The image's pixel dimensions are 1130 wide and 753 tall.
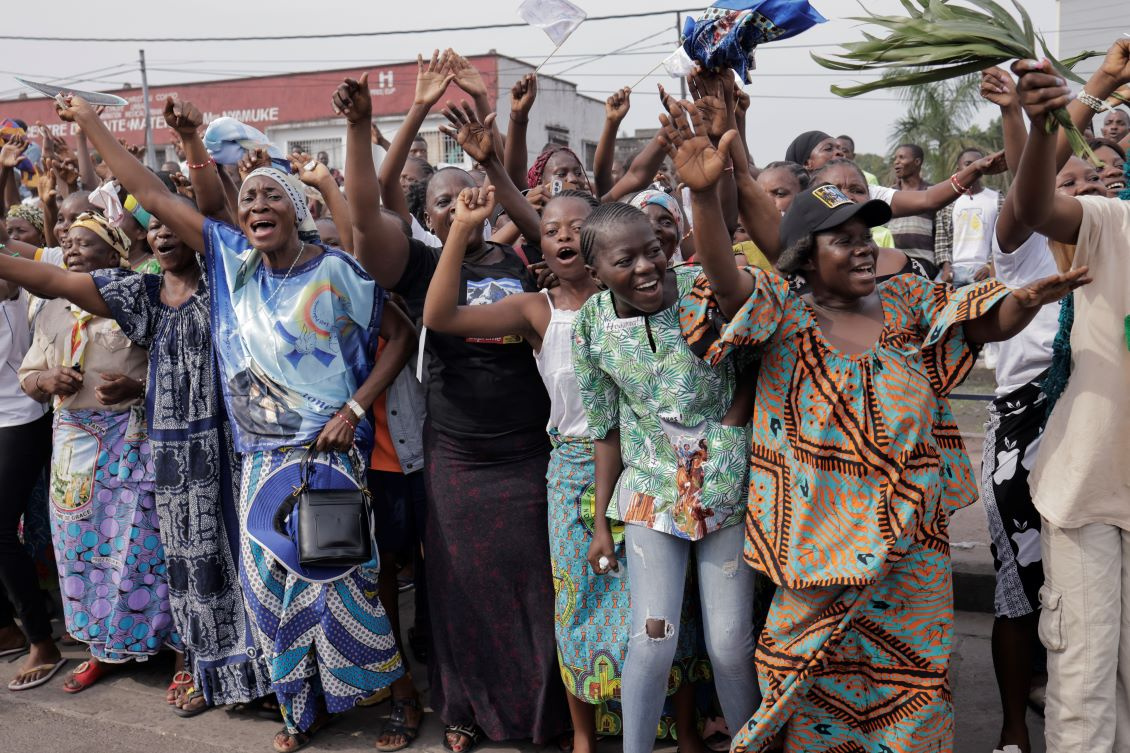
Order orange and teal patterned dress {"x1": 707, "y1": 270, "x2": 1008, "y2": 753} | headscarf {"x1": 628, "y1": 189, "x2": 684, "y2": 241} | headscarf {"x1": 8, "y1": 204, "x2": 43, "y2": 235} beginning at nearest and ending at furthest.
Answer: orange and teal patterned dress {"x1": 707, "y1": 270, "x2": 1008, "y2": 753} → headscarf {"x1": 628, "y1": 189, "x2": 684, "y2": 241} → headscarf {"x1": 8, "y1": 204, "x2": 43, "y2": 235}

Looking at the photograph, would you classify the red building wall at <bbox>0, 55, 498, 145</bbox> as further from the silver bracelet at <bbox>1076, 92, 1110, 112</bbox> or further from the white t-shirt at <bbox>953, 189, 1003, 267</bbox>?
the silver bracelet at <bbox>1076, 92, 1110, 112</bbox>

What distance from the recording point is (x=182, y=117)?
13.7 ft

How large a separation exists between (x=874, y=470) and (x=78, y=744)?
136 inches

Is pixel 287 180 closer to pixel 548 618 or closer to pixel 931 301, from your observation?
pixel 548 618

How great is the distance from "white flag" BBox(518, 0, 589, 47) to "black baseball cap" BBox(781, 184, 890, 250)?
6.19 feet

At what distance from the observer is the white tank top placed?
3801 mm

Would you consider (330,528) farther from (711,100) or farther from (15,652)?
(15,652)

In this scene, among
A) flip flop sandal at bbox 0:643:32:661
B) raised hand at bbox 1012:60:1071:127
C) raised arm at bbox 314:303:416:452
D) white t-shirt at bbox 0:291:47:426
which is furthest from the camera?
flip flop sandal at bbox 0:643:32:661

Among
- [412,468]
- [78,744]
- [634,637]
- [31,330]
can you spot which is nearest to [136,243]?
[31,330]

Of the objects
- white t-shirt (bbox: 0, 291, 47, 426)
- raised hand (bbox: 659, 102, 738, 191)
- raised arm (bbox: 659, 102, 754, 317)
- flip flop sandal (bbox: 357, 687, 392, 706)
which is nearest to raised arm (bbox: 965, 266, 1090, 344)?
raised arm (bbox: 659, 102, 754, 317)

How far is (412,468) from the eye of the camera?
455 centimetres

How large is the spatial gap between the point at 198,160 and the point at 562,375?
1826 millimetres

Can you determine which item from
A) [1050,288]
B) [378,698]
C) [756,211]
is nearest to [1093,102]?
[1050,288]

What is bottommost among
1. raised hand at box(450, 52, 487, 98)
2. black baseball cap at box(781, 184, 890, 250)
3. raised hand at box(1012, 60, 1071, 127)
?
black baseball cap at box(781, 184, 890, 250)
